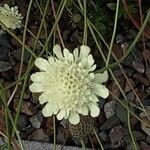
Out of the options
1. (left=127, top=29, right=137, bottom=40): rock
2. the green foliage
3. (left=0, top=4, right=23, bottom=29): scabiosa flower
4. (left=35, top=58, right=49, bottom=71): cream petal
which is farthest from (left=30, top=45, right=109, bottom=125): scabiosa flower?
(left=127, top=29, right=137, bottom=40): rock

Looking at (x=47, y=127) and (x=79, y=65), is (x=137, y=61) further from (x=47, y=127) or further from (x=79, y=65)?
(x=79, y=65)

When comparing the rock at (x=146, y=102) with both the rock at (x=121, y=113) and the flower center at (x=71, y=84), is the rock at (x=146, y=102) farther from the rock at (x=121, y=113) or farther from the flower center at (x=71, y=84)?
the flower center at (x=71, y=84)

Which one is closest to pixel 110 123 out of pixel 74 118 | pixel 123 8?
pixel 123 8

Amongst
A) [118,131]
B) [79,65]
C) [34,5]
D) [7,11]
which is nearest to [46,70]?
[79,65]

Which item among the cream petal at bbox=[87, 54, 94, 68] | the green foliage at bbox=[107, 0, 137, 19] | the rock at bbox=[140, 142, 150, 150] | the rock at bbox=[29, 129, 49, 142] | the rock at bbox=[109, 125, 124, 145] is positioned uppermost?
the cream petal at bbox=[87, 54, 94, 68]

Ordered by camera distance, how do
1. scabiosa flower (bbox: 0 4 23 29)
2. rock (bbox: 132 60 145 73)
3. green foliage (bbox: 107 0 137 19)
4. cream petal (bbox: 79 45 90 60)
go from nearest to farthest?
cream petal (bbox: 79 45 90 60), scabiosa flower (bbox: 0 4 23 29), green foliage (bbox: 107 0 137 19), rock (bbox: 132 60 145 73)

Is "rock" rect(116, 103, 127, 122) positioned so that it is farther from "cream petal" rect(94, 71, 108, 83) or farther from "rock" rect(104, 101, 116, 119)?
"cream petal" rect(94, 71, 108, 83)

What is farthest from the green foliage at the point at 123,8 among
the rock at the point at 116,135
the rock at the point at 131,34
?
the rock at the point at 116,135

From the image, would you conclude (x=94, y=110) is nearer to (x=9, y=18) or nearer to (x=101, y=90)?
(x=101, y=90)
